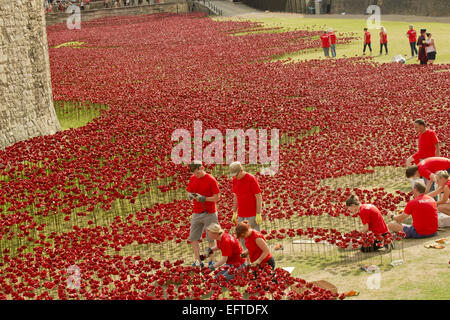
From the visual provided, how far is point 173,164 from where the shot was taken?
661 inches

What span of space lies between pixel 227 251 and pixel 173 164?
7.39 metres

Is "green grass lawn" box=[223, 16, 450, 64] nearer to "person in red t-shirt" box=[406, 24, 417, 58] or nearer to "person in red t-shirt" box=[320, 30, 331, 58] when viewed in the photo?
"person in red t-shirt" box=[406, 24, 417, 58]

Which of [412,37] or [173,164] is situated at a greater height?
[412,37]

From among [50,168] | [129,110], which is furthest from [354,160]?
[129,110]

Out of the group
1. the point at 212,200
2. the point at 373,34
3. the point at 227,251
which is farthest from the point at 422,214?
the point at 373,34

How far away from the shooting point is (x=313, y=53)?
120ft

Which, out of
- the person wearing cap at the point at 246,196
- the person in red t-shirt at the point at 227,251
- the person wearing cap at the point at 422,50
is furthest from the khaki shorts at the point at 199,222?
the person wearing cap at the point at 422,50

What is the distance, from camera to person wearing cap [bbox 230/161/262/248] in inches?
423

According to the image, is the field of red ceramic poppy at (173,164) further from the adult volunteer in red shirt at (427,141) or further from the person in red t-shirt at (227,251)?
the adult volunteer in red shirt at (427,141)

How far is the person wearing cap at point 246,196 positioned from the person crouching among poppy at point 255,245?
1183 mm

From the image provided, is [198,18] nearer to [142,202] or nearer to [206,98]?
[206,98]

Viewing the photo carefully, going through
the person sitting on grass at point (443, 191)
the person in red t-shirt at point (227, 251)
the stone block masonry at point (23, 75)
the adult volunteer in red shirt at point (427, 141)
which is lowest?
the person in red t-shirt at point (227, 251)

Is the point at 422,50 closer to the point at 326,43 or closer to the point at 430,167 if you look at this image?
the point at 326,43

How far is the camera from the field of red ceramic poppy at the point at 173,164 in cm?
1006
